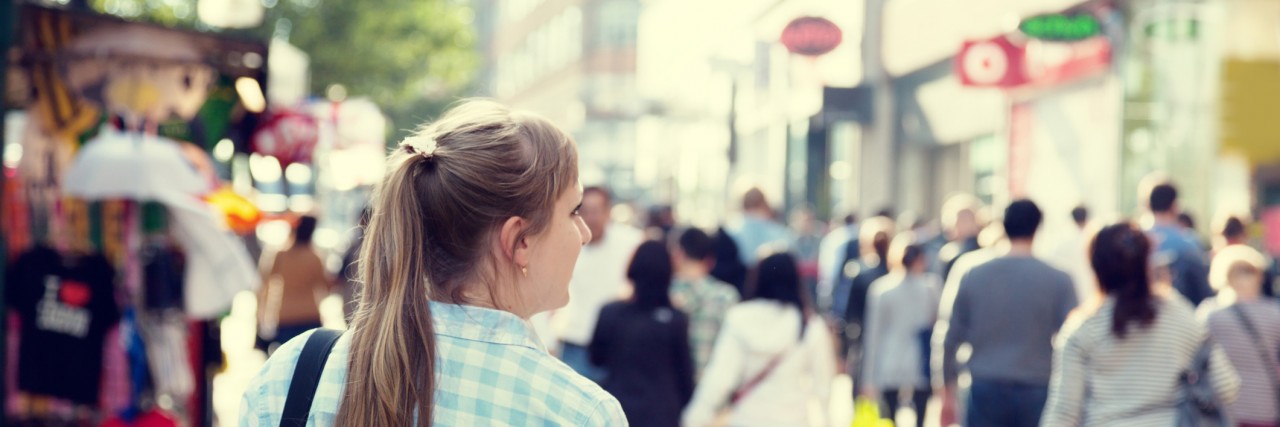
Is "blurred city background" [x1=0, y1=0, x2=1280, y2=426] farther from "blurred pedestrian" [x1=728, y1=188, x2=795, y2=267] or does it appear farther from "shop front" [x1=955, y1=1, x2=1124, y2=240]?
"blurred pedestrian" [x1=728, y1=188, x2=795, y2=267]

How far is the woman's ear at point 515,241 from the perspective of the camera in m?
1.98

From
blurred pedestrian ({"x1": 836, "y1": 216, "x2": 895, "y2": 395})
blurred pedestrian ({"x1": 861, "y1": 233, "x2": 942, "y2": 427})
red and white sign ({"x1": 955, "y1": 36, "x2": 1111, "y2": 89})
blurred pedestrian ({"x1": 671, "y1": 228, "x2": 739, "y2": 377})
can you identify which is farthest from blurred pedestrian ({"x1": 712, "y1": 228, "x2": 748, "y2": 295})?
red and white sign ({"x1": 955, "y1": 36, "x2": 1111, "y2": 89})

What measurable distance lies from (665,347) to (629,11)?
61.1 meters

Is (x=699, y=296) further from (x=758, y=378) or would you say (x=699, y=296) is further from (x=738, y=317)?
(x=758, y=378)

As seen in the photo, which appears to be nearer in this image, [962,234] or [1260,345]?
[1260,345]

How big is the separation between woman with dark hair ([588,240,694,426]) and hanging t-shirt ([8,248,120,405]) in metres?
2.67

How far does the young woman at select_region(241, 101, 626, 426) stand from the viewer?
1912mm

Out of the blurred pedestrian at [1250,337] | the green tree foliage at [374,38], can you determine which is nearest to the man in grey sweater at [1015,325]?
the blurred pedestrian at [1250,337]

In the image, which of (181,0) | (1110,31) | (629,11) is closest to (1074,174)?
(1110,31)

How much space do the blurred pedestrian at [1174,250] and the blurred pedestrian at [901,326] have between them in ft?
5.04

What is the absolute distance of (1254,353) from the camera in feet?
22.8

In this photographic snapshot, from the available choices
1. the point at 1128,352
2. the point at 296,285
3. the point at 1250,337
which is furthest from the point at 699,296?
the point at 296,285

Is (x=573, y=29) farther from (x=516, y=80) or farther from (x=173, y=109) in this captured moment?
(x=173, y=109)

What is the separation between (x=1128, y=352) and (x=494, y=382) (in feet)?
13.9
